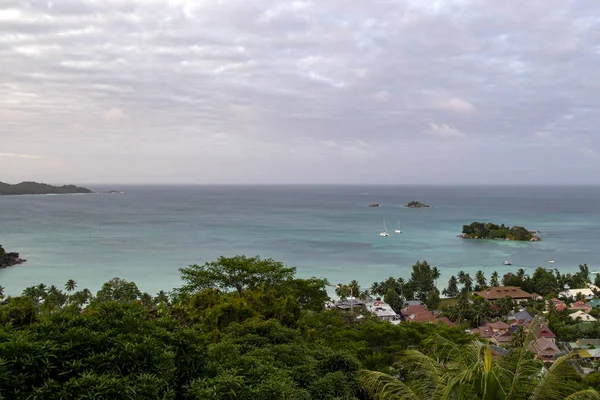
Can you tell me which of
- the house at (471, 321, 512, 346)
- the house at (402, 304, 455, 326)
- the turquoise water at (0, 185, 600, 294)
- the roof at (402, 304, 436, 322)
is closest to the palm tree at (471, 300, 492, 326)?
the house at (471, 321, 512, 346)

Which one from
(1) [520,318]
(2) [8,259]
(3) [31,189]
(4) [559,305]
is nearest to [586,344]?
(1) [520,318]

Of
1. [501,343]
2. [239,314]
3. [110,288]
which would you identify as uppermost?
[239,314]

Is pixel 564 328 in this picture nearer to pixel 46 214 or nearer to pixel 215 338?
pixel 215 338

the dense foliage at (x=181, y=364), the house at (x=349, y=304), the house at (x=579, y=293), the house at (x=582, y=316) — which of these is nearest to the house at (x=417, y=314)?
the house at (x=349, y=304)

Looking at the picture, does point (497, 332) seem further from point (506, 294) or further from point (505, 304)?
point (506, 294)

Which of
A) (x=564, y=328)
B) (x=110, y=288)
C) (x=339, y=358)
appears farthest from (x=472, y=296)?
(x=339, y=358)
